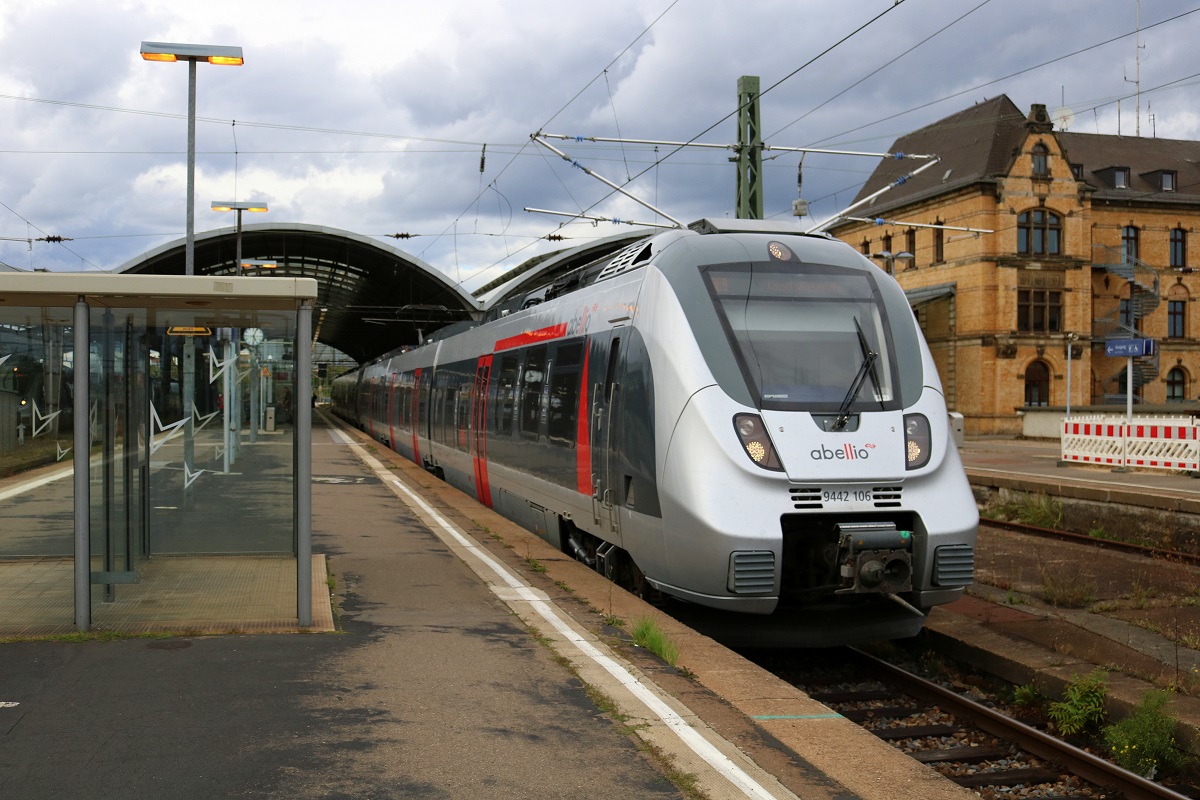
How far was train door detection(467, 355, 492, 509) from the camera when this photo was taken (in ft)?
51.5

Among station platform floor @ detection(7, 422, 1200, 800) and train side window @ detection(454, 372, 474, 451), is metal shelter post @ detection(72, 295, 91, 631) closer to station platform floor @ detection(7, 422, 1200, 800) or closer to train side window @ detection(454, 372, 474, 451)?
station platform floor @ detection(7, 422, 1200, 800)

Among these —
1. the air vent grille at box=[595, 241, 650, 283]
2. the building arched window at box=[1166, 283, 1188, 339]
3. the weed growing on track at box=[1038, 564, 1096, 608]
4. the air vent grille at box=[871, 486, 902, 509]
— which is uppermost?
the building arched window at box=[1166, 283, 1188, 339]

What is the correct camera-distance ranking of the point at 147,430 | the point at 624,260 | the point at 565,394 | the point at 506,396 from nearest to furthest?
the point at 147,430, the point at 624,260, the point at 565,394, the point at 506,396

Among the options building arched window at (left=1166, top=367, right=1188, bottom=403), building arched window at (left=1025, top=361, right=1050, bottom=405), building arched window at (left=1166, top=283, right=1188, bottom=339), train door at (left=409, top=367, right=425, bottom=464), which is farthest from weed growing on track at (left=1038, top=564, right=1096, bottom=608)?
building arched window at (left=1166, top=283, right=1188, bottom=339)

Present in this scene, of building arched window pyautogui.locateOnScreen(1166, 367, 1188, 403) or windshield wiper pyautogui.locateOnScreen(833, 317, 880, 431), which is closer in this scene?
windshield wiper pyautogui.locateOnScreen(833, 317, 880, 431)

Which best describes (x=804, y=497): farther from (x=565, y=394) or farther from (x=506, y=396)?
(x=506, y=396)

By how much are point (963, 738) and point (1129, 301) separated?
51.4 m

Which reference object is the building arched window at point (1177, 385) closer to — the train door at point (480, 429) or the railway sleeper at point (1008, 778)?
the train door at point (480, 429)

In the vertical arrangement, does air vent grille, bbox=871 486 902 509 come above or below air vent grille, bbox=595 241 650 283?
below

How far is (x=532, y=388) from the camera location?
12586mm

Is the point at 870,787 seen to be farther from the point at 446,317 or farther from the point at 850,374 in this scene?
the point at 446,317

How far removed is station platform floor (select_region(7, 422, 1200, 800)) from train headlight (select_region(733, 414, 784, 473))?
4.19 feet

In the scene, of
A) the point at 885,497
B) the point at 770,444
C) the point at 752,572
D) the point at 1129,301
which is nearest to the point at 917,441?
the point at 885,497

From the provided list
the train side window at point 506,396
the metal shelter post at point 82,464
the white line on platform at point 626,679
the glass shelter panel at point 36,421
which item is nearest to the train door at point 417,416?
the train side window at point 506,396
